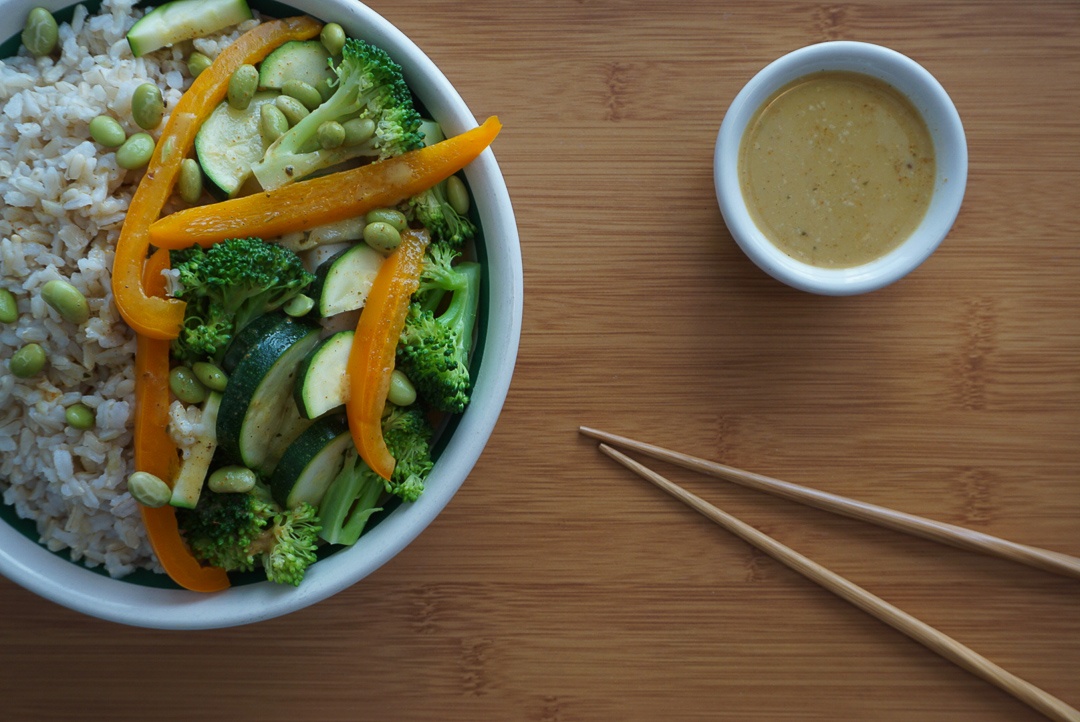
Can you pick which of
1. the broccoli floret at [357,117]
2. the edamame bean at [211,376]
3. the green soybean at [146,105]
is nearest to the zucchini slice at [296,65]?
the broccoli floret at [357,117]

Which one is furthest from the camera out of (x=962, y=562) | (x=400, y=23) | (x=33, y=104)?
(x=962, y=562)

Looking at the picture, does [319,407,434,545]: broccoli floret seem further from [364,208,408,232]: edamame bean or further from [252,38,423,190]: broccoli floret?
[252,38,423,190]: broccoli floret

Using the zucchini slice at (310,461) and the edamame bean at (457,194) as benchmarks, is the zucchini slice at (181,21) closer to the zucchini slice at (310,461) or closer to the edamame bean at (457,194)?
the edamame bean at (457,194)

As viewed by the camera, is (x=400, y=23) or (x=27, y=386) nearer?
(x=27, y=386)

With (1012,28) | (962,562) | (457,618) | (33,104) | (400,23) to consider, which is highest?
(1012,28)

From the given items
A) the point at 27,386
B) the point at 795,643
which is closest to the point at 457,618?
the point at 795,643

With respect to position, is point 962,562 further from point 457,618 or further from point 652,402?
point 457,618

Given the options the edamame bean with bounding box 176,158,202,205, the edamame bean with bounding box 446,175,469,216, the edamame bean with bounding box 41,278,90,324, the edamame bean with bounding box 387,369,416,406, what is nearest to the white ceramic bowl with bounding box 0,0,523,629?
the edamame bean with bounding box 446,175,469,216
